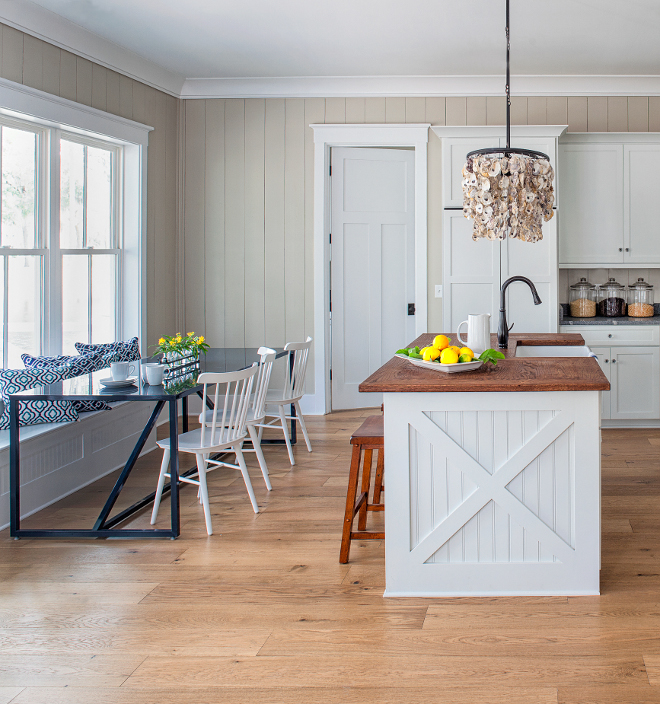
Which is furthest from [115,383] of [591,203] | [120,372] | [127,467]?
[591,203]

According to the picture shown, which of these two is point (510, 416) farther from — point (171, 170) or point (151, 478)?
point (171, 170)

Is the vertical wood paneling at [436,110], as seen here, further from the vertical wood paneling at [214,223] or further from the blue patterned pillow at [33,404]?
the blue patterned pillow at [33,404]

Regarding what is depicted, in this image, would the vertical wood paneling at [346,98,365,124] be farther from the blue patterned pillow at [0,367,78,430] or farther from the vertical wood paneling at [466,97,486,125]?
the blue patterned pillow at [0,367,78,430]

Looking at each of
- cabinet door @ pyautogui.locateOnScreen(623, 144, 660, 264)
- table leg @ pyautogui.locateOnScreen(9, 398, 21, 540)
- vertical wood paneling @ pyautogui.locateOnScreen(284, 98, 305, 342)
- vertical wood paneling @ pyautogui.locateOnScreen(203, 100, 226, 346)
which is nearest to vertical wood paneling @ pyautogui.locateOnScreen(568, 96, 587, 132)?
cabinet door @ pyautogui.locateOnScreen(623, 144, 660, 264)

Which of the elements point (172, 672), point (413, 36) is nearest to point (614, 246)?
point (413, 36)

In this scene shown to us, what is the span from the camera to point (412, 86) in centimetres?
582

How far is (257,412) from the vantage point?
3848mm

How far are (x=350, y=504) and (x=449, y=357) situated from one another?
74 centimetres

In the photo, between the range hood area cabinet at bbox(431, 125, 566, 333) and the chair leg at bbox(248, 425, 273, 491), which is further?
the range hood area cabinet at bbox(431, 125, 566, 333)

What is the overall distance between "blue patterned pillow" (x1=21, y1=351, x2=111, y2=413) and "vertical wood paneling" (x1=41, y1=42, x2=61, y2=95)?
1676 mm

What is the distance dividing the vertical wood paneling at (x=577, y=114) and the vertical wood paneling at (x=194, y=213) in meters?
3.14

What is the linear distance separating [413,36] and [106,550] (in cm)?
386

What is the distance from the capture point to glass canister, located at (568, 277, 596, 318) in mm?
5746

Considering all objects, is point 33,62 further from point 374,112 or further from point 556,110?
point 556,110
